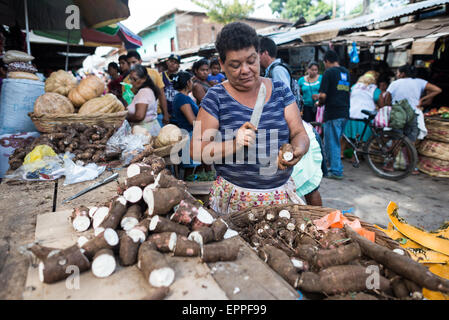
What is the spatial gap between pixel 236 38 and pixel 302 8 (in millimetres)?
35759

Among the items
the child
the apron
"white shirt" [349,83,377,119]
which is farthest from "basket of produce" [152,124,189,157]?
"white shirt" [349,83,377,119]

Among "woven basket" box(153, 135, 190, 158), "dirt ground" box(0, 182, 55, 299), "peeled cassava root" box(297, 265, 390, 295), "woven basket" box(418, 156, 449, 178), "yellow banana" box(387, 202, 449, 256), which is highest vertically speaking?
"woven basket" box(153, 135, 190, 158)

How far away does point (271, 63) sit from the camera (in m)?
3.82

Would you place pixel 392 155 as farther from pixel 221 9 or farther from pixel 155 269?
pixel 221 9

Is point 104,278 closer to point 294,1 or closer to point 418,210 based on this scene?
point 418,210

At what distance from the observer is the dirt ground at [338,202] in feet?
4.17

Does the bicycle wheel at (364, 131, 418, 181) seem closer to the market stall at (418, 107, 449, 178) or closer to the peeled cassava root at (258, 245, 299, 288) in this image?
the market stall at (418, 107, 449, 178)

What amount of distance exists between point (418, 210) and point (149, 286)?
463 centimetres

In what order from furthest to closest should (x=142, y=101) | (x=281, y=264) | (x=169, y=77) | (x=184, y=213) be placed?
(x=169, y=77) → (x=142, y=101) → (x=184, y=213) → (x=281, y=264)

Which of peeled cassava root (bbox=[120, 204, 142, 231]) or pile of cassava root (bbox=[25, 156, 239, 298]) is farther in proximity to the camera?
peeled cassava root (bbox=[120, 204, 142, 231])

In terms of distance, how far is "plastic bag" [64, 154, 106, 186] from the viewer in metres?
2.40

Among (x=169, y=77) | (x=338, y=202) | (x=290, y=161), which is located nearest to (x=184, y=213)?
(x=290, y=161)
